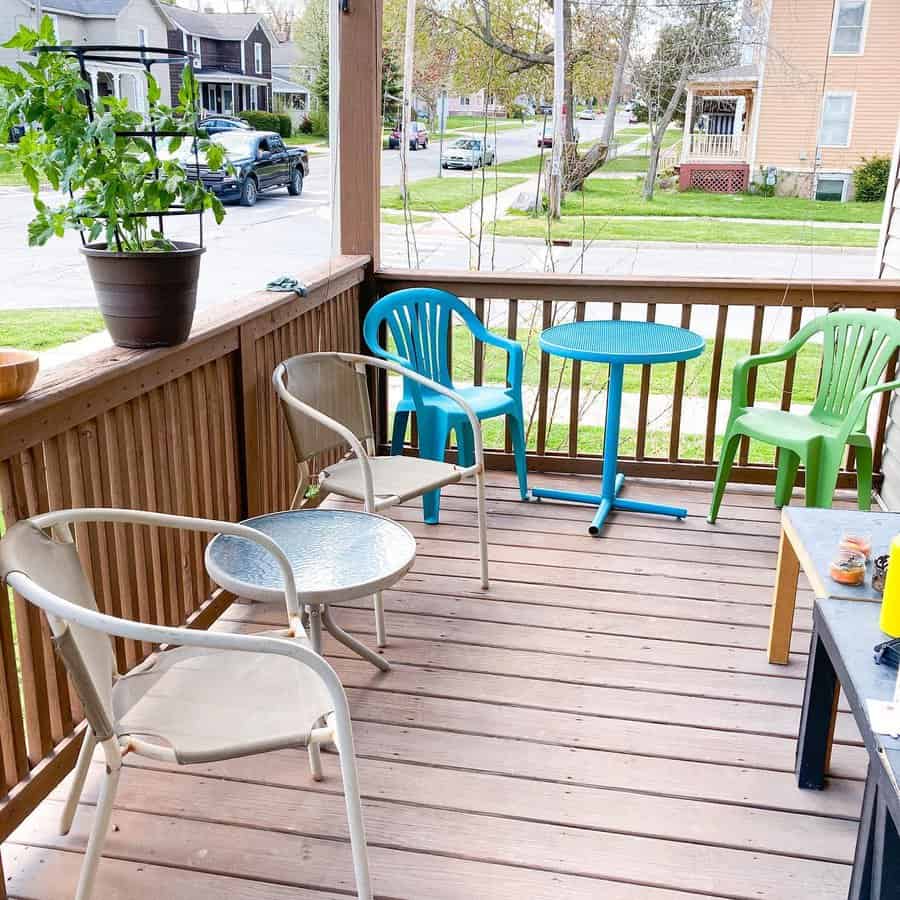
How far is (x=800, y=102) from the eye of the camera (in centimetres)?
422

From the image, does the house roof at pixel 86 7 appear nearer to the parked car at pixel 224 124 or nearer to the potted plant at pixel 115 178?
the potted plant at pixel 115 178

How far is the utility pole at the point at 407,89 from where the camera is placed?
3904mm

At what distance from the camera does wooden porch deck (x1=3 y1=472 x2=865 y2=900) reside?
6.05ft

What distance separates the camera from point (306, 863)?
6.15 feet

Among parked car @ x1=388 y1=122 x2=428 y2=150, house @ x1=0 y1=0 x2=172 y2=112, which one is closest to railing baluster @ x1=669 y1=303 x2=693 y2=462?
parked car @ x1=388 y1=122 x2=428 y2=150

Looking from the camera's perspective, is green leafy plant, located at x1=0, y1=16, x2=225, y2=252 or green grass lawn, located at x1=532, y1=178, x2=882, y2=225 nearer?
green leafy plant, located at x1=0, y1=16, x2=225, y2=252

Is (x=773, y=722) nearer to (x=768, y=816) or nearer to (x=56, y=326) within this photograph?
(x=768, y=816)

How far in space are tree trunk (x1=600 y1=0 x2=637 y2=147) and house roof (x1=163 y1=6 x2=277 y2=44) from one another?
7.00 ft

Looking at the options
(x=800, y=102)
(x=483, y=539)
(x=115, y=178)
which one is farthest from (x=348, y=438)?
(x=800, y=102)

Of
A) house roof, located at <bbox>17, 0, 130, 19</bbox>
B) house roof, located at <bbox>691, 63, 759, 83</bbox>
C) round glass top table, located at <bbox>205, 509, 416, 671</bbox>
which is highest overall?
house roof, located at <bbox>691, 63, 759, 83</bbox>

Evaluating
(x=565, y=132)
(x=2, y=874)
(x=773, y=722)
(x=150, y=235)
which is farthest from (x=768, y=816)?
(x=565, y=132)

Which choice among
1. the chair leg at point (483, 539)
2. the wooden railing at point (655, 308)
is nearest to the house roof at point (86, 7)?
the chair leg at point (483, 539)

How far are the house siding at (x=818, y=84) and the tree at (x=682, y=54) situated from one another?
8.2 inches

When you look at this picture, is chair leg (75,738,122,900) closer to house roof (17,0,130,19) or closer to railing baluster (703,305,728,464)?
house roof (17,0,130,19)
